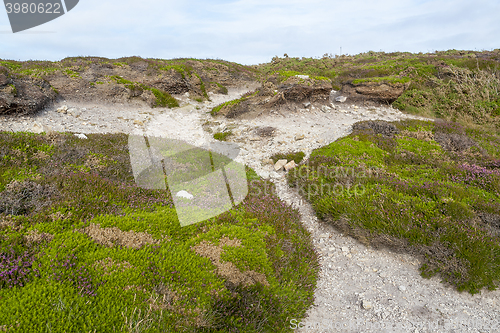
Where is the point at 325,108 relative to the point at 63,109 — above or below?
below

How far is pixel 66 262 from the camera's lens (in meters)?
3.43

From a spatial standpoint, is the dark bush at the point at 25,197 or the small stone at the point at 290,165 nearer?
the dark bush at the point at 25,197

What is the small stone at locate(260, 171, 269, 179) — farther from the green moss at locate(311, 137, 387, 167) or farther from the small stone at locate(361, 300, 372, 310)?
the small stone at locate(361, 300, 372, 310)

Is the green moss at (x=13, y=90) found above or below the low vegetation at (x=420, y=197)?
above

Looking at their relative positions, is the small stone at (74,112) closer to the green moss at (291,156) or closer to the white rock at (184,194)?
the green moss at (291,156)

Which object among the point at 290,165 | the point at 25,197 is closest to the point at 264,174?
the point at 290,165

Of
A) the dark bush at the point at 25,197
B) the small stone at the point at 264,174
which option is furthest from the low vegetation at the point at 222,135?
the dark bush at the point at 25,197

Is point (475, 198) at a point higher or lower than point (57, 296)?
lower

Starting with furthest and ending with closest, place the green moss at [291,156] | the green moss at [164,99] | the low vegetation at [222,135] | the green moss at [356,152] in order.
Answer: the green moss at [164,99] → the low vegetation at [222,135] → the green moss at [291,156] → the green moss at [356,152]

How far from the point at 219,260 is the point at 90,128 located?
40.0ft

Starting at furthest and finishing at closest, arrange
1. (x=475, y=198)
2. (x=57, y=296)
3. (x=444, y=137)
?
(x=444, y=137), (x=475, y=198), (x=57, y=296)

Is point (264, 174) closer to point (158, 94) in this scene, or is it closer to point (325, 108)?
point (325, 108)

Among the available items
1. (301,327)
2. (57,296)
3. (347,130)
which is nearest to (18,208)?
(57,296)

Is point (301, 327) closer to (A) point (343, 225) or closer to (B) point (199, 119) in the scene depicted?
(A) point (343, 225)
